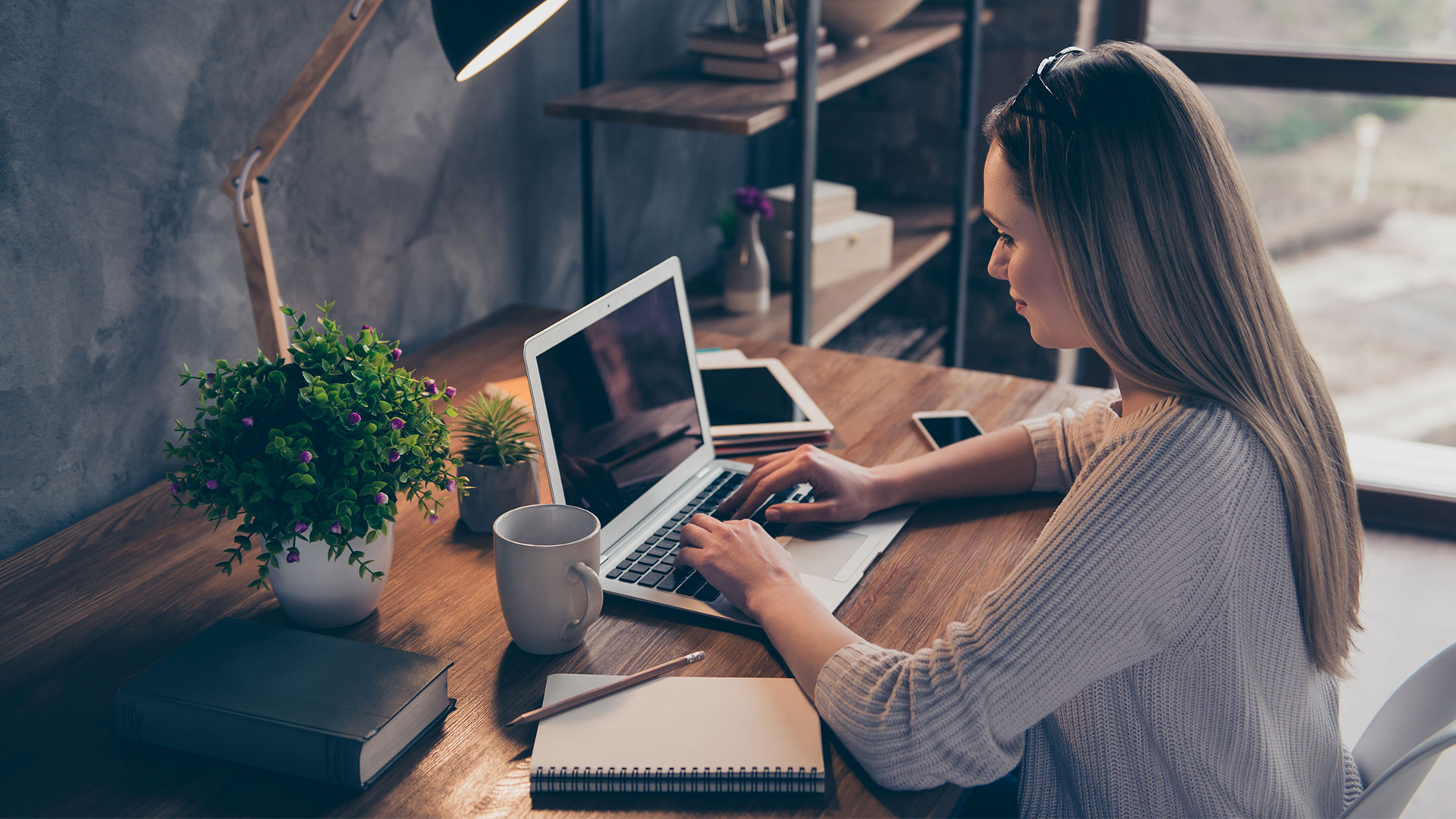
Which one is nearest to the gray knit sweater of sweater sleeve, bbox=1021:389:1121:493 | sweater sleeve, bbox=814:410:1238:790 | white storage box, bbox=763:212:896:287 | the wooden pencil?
sweater sleeve, bbox=814:410:1238:790

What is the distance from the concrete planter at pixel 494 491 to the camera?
1.11 m

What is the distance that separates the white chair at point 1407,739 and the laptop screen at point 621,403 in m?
0.68

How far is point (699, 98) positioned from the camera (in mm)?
1731

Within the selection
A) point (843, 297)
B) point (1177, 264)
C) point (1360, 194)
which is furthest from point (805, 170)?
point (1360, 194)

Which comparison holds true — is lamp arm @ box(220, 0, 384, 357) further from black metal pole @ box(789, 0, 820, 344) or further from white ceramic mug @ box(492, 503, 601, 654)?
black metal pole @ box(789, 0, 820, 344)

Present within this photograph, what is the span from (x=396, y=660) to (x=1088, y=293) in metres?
0.61

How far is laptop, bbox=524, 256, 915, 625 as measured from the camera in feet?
3.36

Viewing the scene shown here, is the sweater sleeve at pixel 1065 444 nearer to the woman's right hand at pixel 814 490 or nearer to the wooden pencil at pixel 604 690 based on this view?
the woman's right hand at pixel 814 490

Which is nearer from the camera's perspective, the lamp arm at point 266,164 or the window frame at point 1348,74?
the lamp arm at point 266,164

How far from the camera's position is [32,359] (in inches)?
42.7

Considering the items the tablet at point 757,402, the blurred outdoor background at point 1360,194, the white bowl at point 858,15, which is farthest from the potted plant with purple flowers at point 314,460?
the blurred outdoor background at point 1360,194

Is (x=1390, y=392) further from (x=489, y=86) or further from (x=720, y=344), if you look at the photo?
(x=489, y=86)

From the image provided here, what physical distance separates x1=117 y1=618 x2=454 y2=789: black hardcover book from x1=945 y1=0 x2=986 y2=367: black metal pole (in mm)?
1963

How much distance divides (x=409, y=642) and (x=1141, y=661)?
1.97 ft
